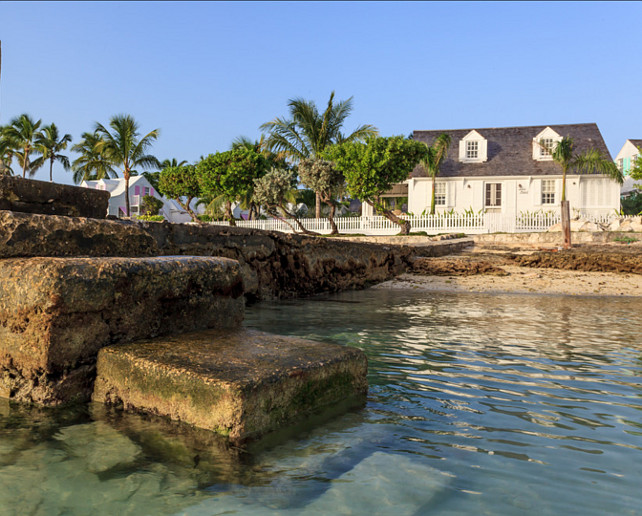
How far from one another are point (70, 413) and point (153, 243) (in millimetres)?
1387

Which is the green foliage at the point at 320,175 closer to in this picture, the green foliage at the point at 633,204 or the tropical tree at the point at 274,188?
the tropical tree at the point at 274,188

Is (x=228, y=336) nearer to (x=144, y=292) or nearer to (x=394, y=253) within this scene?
(x=144, y=292)

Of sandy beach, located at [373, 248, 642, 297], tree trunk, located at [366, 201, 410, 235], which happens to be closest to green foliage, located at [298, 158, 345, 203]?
tree trunk, located at [366, 201, 410, 235]

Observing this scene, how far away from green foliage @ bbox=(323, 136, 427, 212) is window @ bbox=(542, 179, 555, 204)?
10792mm

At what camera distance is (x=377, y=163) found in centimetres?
2473

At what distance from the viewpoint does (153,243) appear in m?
3.53

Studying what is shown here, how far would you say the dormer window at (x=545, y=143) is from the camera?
106ft

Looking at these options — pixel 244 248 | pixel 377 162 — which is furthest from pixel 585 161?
pixel 244 248

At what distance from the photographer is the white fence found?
25.4m

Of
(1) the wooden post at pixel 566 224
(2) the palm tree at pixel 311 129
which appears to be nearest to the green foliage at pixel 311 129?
(2) the palm tree at pixel 311 129

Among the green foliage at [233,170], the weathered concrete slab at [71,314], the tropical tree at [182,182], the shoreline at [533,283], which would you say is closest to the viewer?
the weathered concrete slab at [71,314]

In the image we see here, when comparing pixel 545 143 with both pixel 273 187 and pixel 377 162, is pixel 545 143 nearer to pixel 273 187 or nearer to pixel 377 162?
pixel 377 162

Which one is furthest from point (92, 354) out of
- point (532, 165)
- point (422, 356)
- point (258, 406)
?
point (532, 165)

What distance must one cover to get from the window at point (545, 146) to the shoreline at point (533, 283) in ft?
75.0
